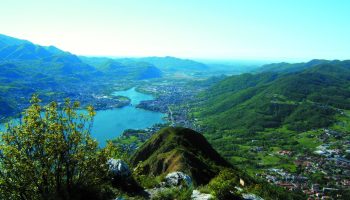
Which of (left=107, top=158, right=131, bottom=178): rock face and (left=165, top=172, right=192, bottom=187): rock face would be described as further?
(left=165, top=172, right=192, bottom=187): rock face

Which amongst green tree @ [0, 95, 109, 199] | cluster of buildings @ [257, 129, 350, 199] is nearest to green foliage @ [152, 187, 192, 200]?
green tree @ [0, 95, 109, 199]

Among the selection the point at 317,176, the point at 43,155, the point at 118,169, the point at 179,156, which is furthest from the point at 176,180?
the point at 317,176

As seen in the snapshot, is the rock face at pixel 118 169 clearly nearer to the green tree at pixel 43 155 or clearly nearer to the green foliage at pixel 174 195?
the green foliage at pixel 174 195

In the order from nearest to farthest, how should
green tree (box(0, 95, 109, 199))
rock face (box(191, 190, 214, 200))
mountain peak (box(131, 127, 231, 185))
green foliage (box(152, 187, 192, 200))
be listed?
green tree (box(0, 95, 109, 199)) < rock face (box(191, 190, 214, 200)) < green foliage (box(152, 187, 192, 200)) < mountain peak (box(131, 127, 231, 185))

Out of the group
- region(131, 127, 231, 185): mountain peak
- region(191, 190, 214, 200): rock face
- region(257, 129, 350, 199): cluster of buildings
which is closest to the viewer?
region(191, 190, 214, 200): rock face

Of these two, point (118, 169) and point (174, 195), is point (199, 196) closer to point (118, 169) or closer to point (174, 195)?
point (174, 195)

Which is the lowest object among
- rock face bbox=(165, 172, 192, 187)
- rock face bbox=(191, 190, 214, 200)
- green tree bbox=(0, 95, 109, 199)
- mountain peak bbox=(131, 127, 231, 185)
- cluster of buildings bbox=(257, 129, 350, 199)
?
cluster of buildings bbox=(257, 129, 350, 199)

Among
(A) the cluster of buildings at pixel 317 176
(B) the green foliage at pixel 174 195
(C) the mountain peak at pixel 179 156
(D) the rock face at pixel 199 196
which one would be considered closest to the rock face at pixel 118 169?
(B) the green foliage at pixel 174 195

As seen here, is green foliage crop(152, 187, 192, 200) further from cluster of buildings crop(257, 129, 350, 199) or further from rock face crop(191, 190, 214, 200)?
cluster of buildings crop(257, 129, 350, 199)

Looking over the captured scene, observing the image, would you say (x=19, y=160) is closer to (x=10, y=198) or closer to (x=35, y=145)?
(x=35, y=145)
